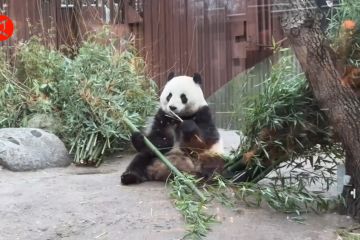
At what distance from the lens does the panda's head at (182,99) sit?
14.7ft

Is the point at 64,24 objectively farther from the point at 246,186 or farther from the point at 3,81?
the point at 246,186

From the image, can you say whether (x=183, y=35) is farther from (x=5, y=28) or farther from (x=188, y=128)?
(x=188, y=128)

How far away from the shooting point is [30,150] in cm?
511

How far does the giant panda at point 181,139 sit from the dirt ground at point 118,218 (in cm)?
21

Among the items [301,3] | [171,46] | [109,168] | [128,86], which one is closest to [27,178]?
[109,168]

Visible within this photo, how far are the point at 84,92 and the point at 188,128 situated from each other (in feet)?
5.85

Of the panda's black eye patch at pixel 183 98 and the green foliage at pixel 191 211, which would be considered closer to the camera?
the green foliage at pixel 191 211

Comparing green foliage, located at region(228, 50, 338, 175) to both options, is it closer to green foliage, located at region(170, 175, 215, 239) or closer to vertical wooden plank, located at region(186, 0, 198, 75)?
green foliage, located at region(170, 175, 215, 239)

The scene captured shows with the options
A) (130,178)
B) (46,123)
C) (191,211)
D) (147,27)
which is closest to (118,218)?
(191,211)

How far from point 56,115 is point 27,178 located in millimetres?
1478

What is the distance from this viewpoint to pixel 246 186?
374 centimetres

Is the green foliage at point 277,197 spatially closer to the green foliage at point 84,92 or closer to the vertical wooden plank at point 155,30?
the green foliage at point 84,92

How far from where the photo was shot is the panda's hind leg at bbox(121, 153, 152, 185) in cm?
426

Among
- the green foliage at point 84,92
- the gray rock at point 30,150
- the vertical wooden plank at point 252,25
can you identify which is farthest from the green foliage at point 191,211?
the vertical wooden plank at point 252,25
